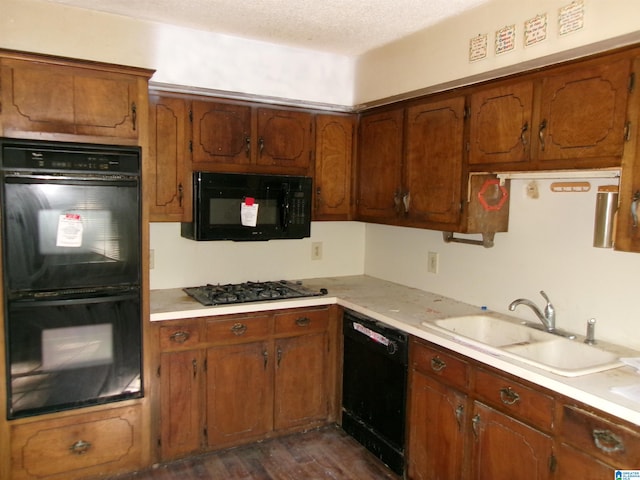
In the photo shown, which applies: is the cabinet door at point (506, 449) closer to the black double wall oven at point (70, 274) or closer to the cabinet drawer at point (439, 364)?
the cabinet drawer at point (439, 364)

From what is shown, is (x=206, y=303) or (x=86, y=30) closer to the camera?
(x=86, y=30)

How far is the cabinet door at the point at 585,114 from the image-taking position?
70.9 inches

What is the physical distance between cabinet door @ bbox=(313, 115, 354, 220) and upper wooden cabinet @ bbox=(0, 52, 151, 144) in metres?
1.22

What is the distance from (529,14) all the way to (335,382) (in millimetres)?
2335

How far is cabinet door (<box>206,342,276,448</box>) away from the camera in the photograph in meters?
2.78

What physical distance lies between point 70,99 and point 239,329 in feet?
4.91

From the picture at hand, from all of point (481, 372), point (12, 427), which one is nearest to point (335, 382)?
point (481, 372)

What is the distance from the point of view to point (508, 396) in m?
1.95

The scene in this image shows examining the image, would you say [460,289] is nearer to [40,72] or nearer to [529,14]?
[529,14]

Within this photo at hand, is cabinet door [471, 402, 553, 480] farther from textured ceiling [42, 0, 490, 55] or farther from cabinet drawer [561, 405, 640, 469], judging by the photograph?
textured ceiling [42, 0, 490, 55]

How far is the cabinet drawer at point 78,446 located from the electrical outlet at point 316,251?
5.36 feet

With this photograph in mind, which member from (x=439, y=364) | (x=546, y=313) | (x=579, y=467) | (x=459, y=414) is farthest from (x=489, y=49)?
(x=579, y=467)

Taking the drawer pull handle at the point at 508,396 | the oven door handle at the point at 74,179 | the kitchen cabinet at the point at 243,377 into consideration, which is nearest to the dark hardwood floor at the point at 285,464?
the kitchen cabinet at the point at 243,377

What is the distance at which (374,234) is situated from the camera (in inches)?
147
